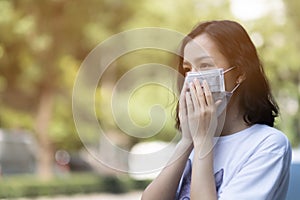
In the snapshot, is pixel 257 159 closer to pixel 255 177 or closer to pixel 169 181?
pixel 255 177

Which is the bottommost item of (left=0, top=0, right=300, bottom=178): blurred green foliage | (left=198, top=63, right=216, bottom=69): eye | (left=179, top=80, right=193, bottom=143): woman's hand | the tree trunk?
the tree trunk

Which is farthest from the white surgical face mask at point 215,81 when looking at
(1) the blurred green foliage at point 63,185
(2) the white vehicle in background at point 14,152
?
(2) the white vehicle in background at point 14,152

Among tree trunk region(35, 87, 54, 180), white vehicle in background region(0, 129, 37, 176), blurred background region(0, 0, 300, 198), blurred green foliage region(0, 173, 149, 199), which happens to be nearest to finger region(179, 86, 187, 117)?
blurred green foliage region(0, 173, 149, 199)

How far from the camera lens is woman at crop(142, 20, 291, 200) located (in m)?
1.56

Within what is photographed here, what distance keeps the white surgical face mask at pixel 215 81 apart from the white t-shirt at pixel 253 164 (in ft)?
0.32

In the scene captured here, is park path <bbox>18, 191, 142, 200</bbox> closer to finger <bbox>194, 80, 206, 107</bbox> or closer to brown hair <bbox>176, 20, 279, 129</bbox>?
brown hair <bbox>176, 20, 279, 129</bbox>

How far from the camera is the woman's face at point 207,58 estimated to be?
1.63 meters

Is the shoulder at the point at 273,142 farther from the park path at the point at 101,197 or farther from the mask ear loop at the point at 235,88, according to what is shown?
the park path at the point at 101,197

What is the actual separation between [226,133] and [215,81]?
14 centimetres

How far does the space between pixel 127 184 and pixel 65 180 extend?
211 centimetres

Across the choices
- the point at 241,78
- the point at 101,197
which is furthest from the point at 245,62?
the point at 101,197

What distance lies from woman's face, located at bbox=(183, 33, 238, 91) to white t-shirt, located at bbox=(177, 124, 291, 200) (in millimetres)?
120

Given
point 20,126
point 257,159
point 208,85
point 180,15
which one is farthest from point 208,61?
point 20,126

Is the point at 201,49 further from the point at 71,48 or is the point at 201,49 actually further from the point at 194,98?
the point at 71,48
